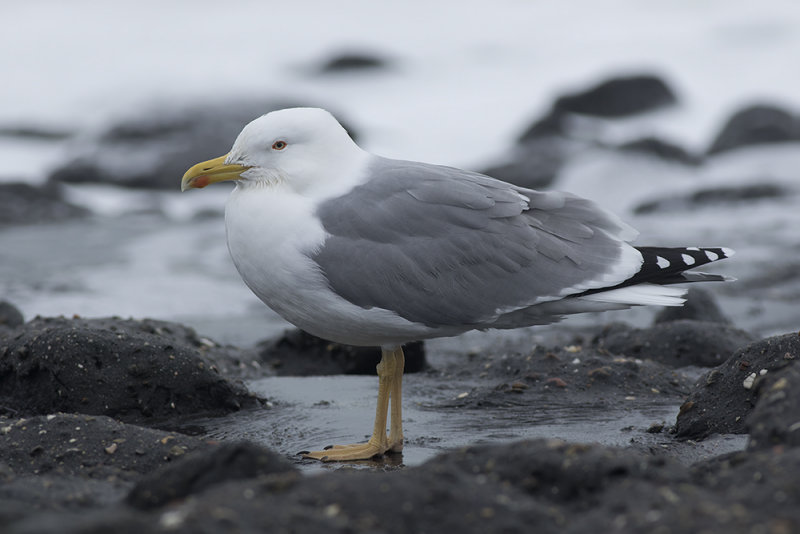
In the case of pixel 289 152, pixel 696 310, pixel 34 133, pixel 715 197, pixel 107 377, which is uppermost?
pixel 34 133

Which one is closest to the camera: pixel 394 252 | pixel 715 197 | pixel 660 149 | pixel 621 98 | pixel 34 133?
pixel 394 252

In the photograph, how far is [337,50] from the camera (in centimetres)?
2820

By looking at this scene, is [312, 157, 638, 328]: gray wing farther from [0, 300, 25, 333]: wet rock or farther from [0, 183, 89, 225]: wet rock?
[0, 183, 89, 225]: wet rock

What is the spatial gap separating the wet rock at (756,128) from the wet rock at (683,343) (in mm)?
13129

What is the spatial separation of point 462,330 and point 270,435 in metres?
1.14

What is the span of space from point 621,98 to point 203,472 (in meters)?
21.4

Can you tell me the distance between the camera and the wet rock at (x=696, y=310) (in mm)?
8094

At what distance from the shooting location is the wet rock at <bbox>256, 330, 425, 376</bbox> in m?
7.21

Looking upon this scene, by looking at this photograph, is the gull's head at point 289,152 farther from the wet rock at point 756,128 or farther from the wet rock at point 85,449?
the wet rock at point 756,128

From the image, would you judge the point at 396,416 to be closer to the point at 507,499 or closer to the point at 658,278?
the point at 658,278

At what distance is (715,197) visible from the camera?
1650 cm

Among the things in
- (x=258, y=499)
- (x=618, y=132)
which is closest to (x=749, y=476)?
(x=258, y=499)

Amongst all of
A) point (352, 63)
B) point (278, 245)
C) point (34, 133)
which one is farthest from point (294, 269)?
point (352, 63)

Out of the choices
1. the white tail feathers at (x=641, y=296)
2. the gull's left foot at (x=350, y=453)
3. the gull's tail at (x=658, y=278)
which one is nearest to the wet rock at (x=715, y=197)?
the gull's tail at (x=658, y=278)
